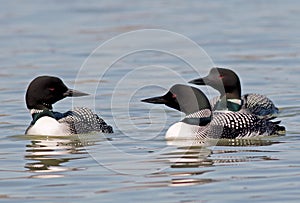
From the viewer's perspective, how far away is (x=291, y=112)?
44.4 feet

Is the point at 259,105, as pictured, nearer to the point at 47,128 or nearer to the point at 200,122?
the point at 200,122

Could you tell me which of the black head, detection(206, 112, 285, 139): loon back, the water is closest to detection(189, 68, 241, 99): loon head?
the water

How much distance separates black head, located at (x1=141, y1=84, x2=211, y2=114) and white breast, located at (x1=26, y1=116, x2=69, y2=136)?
113cm

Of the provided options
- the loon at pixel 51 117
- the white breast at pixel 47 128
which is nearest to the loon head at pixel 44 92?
the loon at pixel 51 117

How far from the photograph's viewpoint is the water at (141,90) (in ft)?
29.3

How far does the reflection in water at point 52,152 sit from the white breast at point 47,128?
0.23 ft

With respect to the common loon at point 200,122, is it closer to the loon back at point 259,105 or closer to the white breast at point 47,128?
the white breast at point 47,128

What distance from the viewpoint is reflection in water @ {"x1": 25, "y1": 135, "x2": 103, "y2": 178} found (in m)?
9.93

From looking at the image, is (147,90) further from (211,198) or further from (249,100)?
(211,198)

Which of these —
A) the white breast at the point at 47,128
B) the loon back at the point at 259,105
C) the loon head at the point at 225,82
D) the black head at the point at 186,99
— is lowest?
the loon back at the point at 259,105

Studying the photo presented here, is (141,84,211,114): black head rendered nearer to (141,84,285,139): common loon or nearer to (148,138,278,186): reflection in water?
(141,84,285,139): common loon

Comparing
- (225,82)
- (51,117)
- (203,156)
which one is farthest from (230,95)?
(203,156)

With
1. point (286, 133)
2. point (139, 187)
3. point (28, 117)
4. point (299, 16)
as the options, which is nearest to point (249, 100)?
point (286, 133)

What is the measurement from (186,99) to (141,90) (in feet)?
13.0
